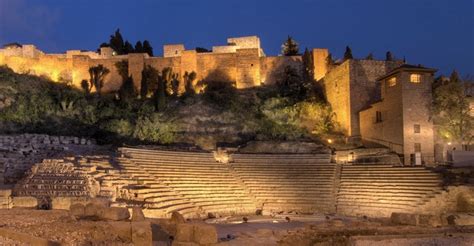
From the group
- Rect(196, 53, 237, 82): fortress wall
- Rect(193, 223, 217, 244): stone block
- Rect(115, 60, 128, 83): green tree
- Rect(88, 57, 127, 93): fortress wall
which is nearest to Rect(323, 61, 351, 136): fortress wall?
Rect(196, 53, 237, 82): fortress wall

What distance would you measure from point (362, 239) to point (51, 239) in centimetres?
614

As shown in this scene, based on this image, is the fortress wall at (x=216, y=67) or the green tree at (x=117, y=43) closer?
the fortress wall at (x=216, y=67)

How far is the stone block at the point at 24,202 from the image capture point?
12.3 meters

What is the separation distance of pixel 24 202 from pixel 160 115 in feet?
68.0

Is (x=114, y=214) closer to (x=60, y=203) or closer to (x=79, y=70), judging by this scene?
(x=60, y=203)

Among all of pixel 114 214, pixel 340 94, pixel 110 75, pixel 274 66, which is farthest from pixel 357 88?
pixel 114 214

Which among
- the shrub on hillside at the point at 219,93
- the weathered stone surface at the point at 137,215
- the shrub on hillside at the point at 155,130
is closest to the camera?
the weathered stone surface at the point at 137,215

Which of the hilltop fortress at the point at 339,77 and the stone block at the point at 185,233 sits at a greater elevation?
the hilltop fortress at the point at 339,77

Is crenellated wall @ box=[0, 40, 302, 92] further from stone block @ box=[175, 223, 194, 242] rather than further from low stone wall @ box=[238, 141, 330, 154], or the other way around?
stone block @ box=[175, 223, 194, 242]

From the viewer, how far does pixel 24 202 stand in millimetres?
12414

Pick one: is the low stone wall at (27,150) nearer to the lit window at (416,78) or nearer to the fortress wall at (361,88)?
the fortress wall at (361,88)

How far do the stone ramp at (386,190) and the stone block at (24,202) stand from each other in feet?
40.9

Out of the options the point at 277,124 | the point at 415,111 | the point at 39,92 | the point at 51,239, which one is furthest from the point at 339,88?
the point at 51,239

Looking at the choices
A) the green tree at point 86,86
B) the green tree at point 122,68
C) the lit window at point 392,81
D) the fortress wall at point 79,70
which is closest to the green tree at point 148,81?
the green tree at point 122,68
